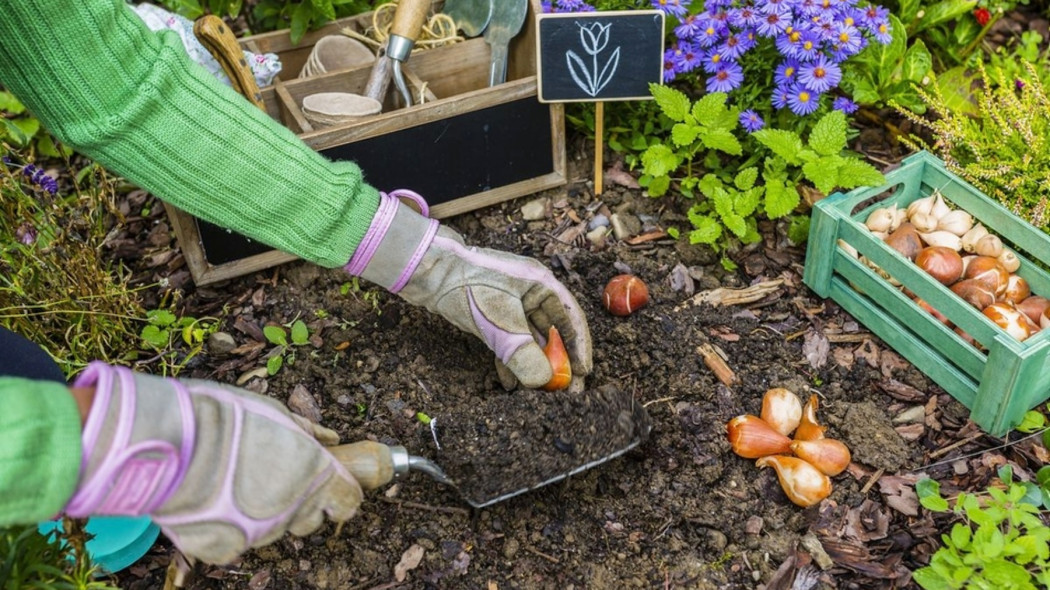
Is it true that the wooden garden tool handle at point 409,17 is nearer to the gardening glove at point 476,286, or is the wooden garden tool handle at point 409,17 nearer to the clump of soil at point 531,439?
the gardening glove at point 476,286

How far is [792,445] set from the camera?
2178 mm

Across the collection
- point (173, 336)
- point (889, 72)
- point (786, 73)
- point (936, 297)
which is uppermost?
point (786, 73)

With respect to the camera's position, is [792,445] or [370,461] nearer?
[370,461]

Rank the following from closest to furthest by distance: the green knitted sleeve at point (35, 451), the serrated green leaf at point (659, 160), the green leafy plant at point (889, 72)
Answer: the green knitted sleeve at point (35, 451) < the serrated green leaf at point (659, 160) < the green leafy plant at point (889, 72)

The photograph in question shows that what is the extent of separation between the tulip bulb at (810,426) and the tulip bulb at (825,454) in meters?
0.04

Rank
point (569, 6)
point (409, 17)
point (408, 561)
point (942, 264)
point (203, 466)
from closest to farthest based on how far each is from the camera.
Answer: point (203, 466)
point (408, 561)
point (942, 264)
point (409, 17)
point (569, 6)

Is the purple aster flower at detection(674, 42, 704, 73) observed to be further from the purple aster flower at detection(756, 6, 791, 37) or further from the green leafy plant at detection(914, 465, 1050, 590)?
the green leafy plant at detection(914, 465, 1050, 590)

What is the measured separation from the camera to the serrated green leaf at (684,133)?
2562mm

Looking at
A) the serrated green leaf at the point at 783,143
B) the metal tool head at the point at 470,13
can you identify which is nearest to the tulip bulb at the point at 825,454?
the serrated green leaf at the point at 783,143

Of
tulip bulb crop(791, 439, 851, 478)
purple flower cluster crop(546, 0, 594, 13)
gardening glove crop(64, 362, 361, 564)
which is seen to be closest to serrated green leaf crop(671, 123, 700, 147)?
purple flower cluster crop(546, 0, 594, 13)

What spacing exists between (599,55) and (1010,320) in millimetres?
1217

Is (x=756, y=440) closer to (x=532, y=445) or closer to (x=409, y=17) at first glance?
(x=532, y=445)

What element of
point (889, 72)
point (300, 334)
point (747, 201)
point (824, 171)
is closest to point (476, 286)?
point (300, 334)

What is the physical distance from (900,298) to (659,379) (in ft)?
2.02
